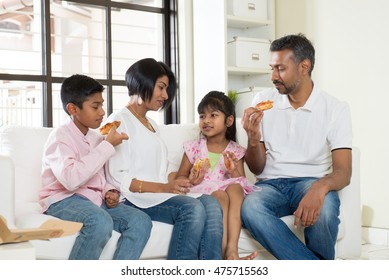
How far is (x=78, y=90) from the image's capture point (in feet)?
7.72

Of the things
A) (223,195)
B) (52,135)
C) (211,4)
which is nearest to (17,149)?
(52,135)

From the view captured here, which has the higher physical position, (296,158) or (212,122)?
(212,122)

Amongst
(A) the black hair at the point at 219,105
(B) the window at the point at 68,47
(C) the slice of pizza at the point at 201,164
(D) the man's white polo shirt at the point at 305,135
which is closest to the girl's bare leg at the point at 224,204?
(C) the slice of pizza at the point at 201,164

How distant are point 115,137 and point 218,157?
0.54 meters

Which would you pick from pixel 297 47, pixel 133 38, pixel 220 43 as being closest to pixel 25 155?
pixel 297 47

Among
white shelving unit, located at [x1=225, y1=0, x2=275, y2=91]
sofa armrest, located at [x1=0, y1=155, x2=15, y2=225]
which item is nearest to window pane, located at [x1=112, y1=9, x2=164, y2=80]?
white shelving unit, located at [x1=225, y1=0, x2=275, y2=91]

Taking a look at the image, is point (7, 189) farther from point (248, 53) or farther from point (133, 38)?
point (133, 38)

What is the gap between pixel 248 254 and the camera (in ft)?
7.81

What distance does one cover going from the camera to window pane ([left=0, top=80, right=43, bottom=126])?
4.18 m

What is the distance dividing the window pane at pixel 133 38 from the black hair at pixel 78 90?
221 cm

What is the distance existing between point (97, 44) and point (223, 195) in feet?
8.49

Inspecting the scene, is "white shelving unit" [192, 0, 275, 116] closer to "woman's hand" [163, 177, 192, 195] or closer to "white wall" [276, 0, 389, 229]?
"white wall" [276, 0, 389, 229]

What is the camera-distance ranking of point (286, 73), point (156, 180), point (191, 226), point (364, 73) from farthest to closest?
point (364, 73), point (286, 73), point (156, 180), point (191, 226)
